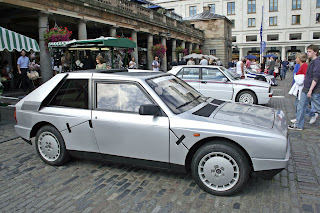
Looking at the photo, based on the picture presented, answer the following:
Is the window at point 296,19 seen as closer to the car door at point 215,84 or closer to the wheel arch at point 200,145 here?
the car door at point 215,84

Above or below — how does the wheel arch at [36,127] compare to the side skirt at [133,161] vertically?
above

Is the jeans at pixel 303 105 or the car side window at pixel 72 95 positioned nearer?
the car side window at pixel 72 95

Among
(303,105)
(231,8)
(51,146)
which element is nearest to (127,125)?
(51,146)

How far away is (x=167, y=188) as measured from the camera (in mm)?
3842

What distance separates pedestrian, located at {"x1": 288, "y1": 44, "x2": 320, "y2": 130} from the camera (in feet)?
20.3

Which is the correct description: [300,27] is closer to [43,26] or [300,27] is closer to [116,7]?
[116,7]

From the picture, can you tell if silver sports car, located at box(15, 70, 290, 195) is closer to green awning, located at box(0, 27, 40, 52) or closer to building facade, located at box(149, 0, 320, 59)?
green awning, located at box(0, 27, 40, 52)

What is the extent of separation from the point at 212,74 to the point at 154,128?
699 centimetres

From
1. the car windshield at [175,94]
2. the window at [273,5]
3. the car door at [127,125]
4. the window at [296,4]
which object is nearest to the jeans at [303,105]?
the car windshield at [175,94]

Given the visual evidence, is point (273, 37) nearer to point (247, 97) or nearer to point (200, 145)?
point (247, 97)

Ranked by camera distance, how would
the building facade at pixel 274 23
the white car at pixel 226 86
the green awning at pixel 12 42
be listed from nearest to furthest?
the green awning at pixel 12 42 → the white car at pixel 226 86 → the building facade at pixel 274 23

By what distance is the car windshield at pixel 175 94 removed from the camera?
395cm

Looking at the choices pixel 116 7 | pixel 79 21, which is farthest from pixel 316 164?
pixel 116 7

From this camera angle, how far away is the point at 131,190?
3.81 m
